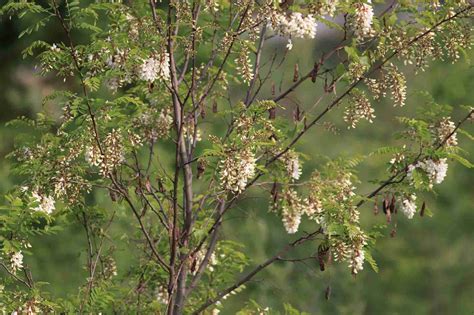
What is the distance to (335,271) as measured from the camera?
594 inches

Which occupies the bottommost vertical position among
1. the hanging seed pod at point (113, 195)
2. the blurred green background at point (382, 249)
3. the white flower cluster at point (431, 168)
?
the hanging seed pod at point (113, 195)

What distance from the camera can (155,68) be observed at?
18.5 feet

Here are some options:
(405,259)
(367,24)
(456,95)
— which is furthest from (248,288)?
(367,24)

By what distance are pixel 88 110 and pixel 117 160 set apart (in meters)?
0.35

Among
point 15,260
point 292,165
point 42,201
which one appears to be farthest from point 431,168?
point 15,260

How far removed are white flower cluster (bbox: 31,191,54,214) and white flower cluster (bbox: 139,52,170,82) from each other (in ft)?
3.06

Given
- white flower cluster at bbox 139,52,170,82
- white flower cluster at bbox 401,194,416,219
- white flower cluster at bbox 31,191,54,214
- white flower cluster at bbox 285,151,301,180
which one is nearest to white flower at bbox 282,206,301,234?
white flower cluster at bbox 285,151,301,180

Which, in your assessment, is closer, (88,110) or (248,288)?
(88,110)

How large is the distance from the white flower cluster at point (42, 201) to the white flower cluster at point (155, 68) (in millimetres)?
934

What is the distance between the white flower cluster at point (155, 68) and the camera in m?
5.59

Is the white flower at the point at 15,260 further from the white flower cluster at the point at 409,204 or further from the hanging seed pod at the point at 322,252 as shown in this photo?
the white flower cluster at the point at 409,204

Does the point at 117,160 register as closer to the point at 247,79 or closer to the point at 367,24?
the point at 247,79

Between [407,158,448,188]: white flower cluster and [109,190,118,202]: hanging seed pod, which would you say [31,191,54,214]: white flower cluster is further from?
[407,158,448,188]: white flower cluster

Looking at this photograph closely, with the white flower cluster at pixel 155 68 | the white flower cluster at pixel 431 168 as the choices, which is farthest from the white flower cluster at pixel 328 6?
the white flower cluster at pixel 431 168
